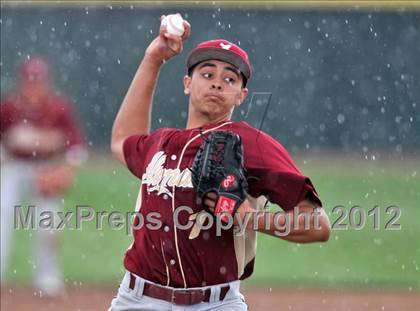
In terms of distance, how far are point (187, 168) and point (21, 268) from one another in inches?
259

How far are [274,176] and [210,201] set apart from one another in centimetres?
24

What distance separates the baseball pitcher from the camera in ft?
10.00

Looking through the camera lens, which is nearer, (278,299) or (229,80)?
(229,80)

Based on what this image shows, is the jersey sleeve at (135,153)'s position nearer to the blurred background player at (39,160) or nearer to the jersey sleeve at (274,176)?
the jersey sleeve at (274,176)

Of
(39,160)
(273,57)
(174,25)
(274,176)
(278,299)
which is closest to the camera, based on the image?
(274,176)

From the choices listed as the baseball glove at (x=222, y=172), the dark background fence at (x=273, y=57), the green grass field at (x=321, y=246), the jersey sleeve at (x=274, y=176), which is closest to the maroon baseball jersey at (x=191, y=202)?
the jersey sleeve at (x=274, y=176)

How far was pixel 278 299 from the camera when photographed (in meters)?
7.78

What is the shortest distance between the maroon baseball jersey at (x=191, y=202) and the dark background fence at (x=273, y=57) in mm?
11306

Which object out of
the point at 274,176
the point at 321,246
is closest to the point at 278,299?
the point at 321,246

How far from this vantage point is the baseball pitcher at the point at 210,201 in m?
3.05

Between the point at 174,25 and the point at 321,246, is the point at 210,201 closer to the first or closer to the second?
the point at 174,25

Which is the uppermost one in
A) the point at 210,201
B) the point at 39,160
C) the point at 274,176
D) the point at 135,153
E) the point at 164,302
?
the point at 39,160

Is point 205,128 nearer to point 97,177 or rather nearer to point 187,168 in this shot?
point 187,168

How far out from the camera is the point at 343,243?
11.4 metres
